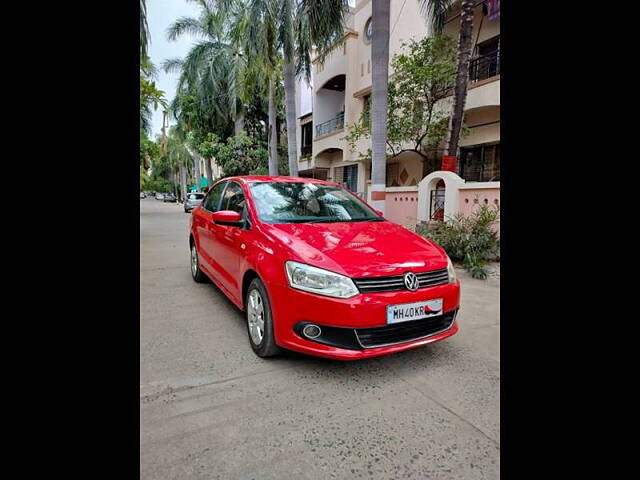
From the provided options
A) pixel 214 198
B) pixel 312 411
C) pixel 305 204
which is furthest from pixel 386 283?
pixel 214 198

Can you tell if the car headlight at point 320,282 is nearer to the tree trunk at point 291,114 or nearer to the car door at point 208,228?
the car door at point 208,228

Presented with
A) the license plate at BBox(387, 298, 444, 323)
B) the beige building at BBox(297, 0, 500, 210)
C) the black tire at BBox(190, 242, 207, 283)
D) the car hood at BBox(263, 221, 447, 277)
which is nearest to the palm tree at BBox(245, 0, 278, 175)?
the beige building at BBox(297, 0, 500, 210)

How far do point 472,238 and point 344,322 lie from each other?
15.4ft

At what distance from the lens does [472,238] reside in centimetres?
643

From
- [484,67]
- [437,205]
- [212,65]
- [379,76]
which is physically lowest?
[437,205]

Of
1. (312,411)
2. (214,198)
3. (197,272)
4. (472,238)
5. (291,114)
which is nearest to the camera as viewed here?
(312,411)

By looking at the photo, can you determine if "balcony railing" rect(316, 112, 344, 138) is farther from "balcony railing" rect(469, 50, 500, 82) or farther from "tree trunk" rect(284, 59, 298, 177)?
"balcony railing" rect(469, 50, 500, 82)

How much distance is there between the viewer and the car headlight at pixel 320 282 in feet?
8.15

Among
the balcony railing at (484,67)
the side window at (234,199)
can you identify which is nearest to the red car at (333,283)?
the side window at (234,199)

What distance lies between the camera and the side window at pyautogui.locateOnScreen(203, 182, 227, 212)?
4.58 m

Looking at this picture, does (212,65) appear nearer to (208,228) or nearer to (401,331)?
(208,228)
